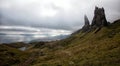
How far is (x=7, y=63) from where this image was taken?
87.9m

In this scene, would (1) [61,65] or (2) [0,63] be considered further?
(2) [0,63]

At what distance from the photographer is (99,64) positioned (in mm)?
49844

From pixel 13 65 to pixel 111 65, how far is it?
53508 millimetres

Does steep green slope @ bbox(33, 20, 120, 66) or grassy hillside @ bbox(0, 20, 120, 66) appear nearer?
steep green slope @ bbox(33, 20, 120, 66)

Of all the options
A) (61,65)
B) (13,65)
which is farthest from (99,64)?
(13,65)

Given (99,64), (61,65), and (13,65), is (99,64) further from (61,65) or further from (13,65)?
(13,65)

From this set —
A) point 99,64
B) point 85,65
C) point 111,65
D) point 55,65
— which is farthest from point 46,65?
point 111,65

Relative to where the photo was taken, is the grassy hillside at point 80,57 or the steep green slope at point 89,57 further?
the grassy hillside at point 80,57

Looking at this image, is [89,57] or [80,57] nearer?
[89,57]

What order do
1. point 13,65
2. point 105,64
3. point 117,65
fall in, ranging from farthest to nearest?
1. point 13,65
2. point 105,64
3. point 117,65

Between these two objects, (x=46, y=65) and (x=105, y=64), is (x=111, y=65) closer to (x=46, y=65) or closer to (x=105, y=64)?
(x=105, y=64)

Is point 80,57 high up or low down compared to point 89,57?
down

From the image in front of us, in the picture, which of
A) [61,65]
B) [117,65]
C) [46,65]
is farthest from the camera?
[46,65]

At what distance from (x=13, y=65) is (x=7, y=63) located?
5596mm
